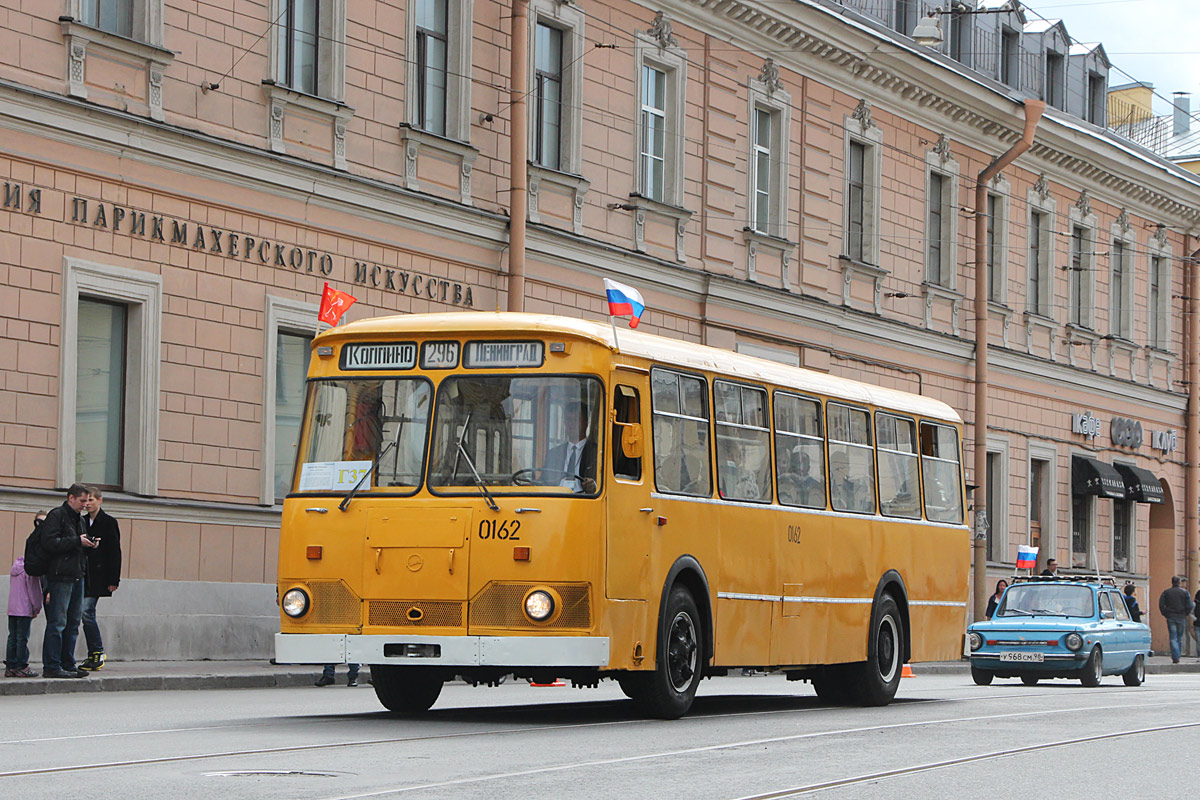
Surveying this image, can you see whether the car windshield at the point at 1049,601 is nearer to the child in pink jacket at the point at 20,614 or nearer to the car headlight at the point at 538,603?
the child in pink jacket at the point at 20,614

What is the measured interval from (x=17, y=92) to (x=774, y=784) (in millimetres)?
13191

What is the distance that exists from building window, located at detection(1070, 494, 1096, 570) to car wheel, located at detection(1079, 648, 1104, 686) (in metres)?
17.1

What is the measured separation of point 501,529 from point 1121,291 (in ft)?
119

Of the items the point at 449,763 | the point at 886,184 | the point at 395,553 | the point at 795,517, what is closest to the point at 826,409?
the point at 795,517

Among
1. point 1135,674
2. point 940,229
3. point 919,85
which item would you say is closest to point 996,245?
point 940,229

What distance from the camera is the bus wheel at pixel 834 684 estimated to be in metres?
18.8

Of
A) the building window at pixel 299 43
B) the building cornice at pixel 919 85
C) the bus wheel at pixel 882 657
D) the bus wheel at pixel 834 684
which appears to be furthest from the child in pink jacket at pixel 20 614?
the building cornice at pixel 919 85

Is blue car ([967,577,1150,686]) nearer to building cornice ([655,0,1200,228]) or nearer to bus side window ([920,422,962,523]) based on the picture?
bus side window ([920,422,962,523])

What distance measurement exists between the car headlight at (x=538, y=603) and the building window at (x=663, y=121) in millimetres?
17617

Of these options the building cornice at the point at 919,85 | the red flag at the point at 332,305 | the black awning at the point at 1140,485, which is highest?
the building cornice at the point at 919,85

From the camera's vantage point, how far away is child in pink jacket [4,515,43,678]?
736 inches

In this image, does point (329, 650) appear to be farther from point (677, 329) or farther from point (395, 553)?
point (677, 329)

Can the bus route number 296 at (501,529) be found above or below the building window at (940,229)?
below

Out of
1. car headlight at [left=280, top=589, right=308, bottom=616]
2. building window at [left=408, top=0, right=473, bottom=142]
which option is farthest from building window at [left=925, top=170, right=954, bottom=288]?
car headlight at [left=280, top=589, right=308, bottom=616]
